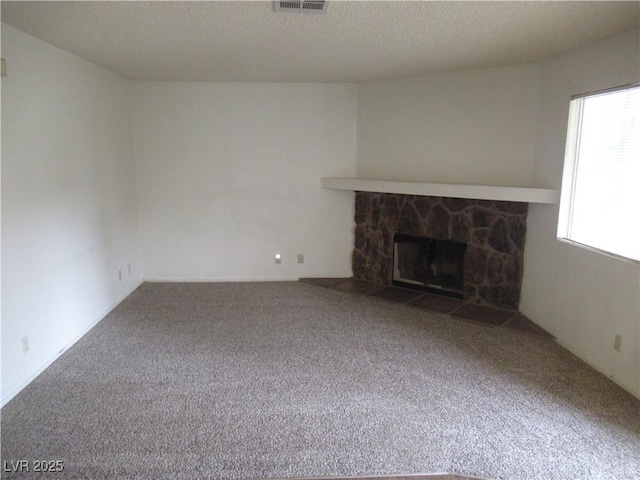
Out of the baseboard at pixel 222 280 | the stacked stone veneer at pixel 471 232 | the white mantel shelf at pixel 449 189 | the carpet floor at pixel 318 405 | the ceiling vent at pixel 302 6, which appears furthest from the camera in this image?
the baseboard at pixel 222 280

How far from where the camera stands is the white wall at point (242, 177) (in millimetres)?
5102

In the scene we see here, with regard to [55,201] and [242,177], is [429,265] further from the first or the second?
[55,201]

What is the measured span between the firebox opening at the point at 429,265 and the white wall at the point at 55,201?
10.0ft

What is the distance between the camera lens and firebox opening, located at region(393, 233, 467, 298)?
470 cm

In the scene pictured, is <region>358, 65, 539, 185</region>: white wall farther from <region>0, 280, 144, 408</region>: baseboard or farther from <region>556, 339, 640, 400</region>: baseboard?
<region>0, 280, 144, 408</region>: baseboard

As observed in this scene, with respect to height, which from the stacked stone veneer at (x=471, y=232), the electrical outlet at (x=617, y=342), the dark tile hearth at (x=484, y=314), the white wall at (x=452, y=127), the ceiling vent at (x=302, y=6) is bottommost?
the dark tile hearth at (x=484, y=314)

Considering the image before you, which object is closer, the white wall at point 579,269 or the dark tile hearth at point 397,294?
the white wall at point 579,269

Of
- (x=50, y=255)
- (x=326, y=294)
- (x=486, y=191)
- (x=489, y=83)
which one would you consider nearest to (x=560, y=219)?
(x=486, y=191)

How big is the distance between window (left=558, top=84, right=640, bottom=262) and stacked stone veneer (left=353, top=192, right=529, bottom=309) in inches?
24.5

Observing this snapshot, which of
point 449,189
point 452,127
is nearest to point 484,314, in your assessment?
point 449,189

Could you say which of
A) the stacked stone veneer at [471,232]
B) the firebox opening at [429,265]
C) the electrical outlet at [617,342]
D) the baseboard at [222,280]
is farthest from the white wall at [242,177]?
the electrical outlet at [617,342]

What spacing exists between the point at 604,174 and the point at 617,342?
118 cm

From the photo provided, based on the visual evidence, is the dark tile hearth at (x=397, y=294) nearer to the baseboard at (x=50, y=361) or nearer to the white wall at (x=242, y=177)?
the white wall at (x=242, y=177)

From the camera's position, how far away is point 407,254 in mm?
5090
